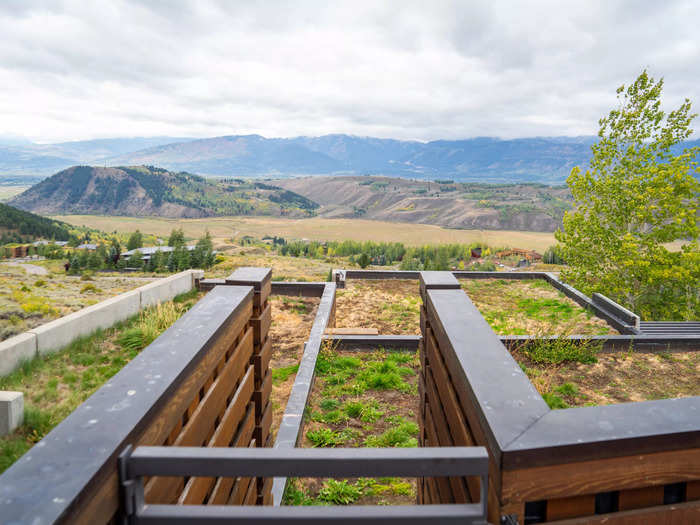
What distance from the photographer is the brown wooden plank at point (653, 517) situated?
128 centimetres

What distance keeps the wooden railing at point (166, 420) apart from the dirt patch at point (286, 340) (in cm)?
188

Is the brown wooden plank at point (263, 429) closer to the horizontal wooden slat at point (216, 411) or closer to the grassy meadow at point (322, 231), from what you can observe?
the horizontal wooden slat at point (216, 411)

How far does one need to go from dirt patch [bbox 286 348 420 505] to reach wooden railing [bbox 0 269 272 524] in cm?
97

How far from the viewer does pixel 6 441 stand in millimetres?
4262

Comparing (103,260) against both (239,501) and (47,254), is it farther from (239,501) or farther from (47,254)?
(239,501)

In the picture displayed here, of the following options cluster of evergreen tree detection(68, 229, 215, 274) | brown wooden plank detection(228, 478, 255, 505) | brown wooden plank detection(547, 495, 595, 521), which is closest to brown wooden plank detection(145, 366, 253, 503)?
brown wooden plank detection(228, 478, 255, 505)

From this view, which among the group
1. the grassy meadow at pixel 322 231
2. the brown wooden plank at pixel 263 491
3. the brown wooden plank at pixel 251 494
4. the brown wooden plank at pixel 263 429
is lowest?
the grassy meadow at pixel 322 231

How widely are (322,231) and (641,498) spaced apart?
13442cm

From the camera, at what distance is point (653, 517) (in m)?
1.33

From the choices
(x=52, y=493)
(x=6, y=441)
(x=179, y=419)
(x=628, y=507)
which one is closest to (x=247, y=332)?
(x=179, y=419)

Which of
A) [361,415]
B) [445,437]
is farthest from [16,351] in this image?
[445,437]

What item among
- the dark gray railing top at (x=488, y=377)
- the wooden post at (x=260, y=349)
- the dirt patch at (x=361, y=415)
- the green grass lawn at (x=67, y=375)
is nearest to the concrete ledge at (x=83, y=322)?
the green grass lawn at (x=67, y=375)

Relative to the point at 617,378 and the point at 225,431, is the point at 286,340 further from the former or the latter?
the point at 225,431

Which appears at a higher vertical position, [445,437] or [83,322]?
[445,437]
